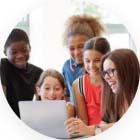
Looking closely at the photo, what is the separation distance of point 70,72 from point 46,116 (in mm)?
207

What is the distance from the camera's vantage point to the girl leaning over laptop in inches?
59.9

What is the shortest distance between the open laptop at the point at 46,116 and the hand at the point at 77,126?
0.8 inches

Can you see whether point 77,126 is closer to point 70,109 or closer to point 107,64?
point 70,109

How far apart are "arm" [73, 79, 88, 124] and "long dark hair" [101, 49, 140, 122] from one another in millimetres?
76

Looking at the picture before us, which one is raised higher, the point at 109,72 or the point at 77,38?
the point at 77,38

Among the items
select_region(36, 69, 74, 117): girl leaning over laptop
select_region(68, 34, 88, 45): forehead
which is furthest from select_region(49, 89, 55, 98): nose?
select_region(68, 34, 88, 45): forehead

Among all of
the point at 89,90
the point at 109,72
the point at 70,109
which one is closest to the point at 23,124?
the point at 70,109

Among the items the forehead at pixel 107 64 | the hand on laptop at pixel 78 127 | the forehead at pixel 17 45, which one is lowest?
the hand on laptop at pixel 78 127

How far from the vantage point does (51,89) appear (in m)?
1.53

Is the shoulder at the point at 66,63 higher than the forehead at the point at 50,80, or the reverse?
the shoulder at the point at 66,63

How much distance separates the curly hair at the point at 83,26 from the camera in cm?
152

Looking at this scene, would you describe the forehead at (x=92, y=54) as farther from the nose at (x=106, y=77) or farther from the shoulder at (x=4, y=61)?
the shoulder at (x=4, y=61)

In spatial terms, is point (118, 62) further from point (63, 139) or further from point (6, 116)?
point (6, 116)


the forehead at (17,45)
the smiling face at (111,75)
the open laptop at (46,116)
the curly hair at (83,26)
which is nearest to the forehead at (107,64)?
the smiling face at (111,75)
